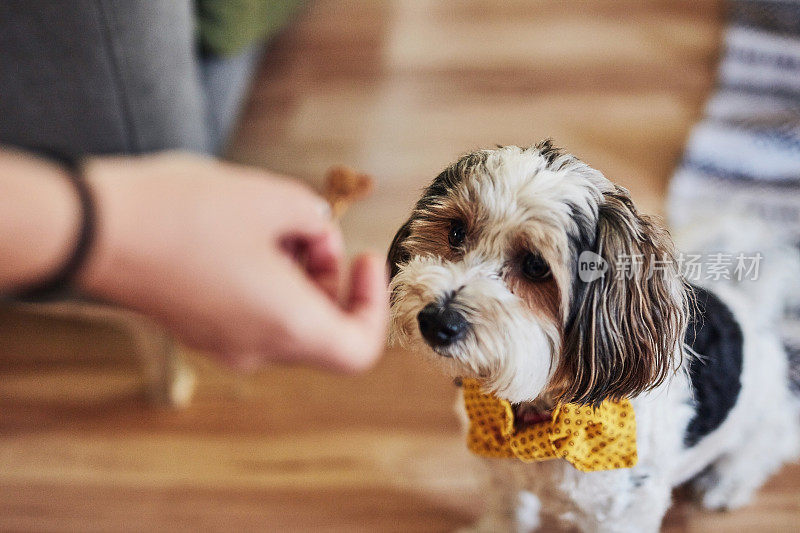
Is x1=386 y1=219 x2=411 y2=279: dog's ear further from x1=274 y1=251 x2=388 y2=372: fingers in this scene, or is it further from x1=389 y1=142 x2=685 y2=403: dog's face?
x1=274 y1=251 x2=388 y2=372: fingers

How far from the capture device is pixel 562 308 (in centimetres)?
67

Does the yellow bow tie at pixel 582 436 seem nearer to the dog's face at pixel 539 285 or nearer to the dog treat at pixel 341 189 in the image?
the dog's face at pixel 539 285

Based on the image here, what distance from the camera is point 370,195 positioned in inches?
68.8

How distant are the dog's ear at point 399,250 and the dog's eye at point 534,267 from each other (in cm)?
17

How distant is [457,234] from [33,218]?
1.43ft

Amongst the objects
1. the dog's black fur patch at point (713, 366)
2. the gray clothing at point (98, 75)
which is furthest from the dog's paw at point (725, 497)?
the gray clothing at point (98, 75)

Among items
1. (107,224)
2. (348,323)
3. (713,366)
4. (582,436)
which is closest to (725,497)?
(713,366)

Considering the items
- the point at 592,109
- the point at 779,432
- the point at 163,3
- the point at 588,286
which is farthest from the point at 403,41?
the point at 588,286

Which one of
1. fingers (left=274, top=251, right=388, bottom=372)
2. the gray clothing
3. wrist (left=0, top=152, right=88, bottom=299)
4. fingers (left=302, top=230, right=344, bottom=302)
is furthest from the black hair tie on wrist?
the gray clothing

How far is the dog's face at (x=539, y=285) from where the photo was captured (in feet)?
2.05

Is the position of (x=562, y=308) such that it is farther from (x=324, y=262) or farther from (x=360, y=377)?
(x=360, y=377)

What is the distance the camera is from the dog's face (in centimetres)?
62

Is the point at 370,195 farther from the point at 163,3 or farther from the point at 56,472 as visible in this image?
the point at 56,472

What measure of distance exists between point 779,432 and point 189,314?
3.12ft
